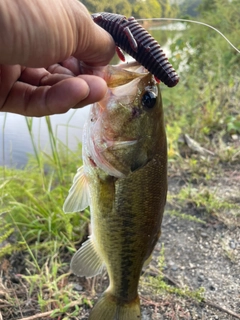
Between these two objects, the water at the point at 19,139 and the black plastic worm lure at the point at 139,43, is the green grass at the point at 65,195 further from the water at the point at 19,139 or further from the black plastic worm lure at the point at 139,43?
the black plastic worm lure at the point at 139,43

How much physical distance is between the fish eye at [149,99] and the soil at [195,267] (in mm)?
1252

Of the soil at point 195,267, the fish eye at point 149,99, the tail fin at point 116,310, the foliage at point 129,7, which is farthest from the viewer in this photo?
the soil at point 195,267

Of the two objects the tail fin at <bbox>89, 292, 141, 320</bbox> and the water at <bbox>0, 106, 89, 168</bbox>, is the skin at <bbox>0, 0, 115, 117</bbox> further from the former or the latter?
the water at <bbox>0, 106, 89, 168</bbox>

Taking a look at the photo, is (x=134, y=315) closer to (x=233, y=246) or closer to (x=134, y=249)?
(x=134, y=249)

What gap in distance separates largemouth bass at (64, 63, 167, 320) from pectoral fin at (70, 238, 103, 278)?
0.09ft

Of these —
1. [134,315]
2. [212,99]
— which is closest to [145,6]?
[134,315]

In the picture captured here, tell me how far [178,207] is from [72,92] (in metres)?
2.04

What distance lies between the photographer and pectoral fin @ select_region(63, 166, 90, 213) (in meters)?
1.78

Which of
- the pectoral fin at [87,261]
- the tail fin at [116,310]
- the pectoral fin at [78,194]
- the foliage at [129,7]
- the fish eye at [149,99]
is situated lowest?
the tail fin at [116,310]

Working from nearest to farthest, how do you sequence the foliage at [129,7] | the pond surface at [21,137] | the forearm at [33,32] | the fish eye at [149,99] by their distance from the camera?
the forearm at [33,32]
the fish eye at [149,99]
the foliage at [129,7]
the pond surface at [21,137]

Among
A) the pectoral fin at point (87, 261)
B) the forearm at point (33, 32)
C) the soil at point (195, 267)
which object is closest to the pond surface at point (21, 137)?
the soil at point (195, 267)

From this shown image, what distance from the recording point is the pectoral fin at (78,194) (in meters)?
1.78

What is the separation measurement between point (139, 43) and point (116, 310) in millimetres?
1266

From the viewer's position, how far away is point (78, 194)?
1.80 meters
